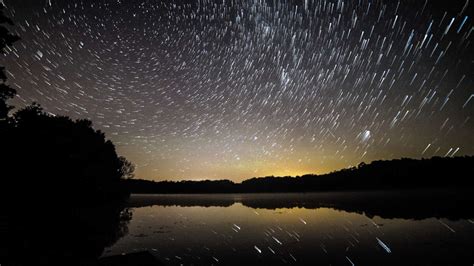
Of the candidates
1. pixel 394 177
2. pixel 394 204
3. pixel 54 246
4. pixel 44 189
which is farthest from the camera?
pixel 394 177

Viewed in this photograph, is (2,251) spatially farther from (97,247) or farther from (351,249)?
(351,249)

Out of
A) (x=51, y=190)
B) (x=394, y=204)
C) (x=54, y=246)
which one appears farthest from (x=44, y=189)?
(x=394, y=204)

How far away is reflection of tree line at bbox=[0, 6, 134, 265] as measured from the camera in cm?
1567

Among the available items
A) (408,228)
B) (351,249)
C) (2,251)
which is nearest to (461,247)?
(351,249)

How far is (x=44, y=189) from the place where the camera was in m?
34.4

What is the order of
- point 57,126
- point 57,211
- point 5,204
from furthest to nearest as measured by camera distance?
point 57,211 → point 57,126 → point 5,204

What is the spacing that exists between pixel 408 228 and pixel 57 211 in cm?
4610

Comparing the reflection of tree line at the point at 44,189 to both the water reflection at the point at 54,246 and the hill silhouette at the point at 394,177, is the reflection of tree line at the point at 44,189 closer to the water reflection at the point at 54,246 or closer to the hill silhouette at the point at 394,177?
the water reflection at the point at 54,246

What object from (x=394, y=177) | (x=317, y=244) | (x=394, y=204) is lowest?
(x=317, y=244)

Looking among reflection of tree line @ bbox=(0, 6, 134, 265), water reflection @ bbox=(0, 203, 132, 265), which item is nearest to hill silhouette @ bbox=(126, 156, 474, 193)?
reflection of tree line @ bbox=(0, 6, 134, 265)

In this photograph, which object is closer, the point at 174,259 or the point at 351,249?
the point at 174,259

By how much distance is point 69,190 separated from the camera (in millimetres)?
38594

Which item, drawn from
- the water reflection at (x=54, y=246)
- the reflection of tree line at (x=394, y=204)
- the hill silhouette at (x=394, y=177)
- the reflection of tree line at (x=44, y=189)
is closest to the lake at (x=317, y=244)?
the water reflection at (x=54, y=246)

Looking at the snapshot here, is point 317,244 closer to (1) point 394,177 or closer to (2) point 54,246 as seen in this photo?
(2) point 54,246
